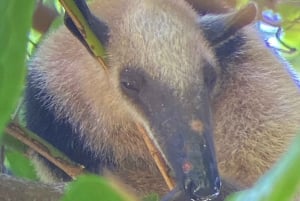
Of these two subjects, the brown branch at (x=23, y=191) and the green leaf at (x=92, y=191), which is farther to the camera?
the brown branch at (x=23, y=191)

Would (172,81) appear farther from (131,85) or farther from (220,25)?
(220,25)

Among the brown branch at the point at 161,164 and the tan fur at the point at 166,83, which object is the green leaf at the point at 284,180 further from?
the tan fur at the point at 166,83

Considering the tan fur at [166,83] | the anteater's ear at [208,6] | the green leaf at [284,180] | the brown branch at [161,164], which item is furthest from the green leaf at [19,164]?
the green leaf at [284,180]

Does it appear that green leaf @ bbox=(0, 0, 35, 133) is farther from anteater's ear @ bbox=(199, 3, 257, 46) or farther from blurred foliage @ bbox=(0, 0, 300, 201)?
anteater's ear @ bbox=(199, 3, 257, 46)

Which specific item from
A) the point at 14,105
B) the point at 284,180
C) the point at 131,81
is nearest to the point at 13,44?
the point at 14,105

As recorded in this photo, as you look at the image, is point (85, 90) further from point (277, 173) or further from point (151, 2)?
point (277, 173)

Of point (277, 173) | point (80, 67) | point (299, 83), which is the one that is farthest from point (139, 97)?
point (277, 173)
